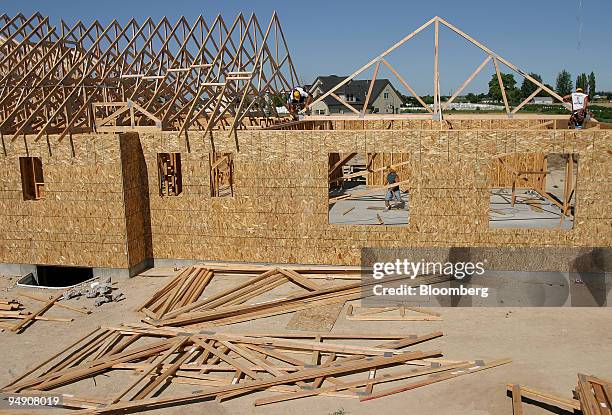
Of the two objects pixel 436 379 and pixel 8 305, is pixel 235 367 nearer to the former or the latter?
pixel 436 379

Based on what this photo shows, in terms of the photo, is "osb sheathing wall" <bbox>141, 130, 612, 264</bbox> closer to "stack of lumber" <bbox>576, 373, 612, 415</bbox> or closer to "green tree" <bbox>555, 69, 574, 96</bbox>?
"stack of lumber" <bbox>576, 373, 612, 415</bbox>

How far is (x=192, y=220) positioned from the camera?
45.7 ft

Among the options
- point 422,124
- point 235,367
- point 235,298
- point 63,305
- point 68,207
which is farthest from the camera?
point 422,124

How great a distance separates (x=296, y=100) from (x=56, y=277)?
9.88 metres

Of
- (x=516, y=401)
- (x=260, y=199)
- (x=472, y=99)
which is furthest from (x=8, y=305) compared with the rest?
(x=472, y=99)

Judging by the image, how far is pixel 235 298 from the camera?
470 inches

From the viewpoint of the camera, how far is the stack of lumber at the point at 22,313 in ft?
36.1

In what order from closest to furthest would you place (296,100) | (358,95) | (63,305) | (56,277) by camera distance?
(63,305)
(56,277)
(296,100)
(358,95)

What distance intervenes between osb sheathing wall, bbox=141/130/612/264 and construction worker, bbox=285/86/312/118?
6.47 meters

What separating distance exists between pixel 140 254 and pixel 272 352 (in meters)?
6.29

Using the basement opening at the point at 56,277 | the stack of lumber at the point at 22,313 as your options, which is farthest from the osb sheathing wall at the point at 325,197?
the basement opening at the point at 56,277

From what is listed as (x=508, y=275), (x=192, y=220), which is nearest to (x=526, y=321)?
(x=508, y=275)

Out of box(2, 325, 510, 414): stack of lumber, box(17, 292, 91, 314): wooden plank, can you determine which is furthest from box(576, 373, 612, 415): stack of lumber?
box(17, 292, 91, 314): wooden plank

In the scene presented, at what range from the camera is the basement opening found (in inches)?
572
